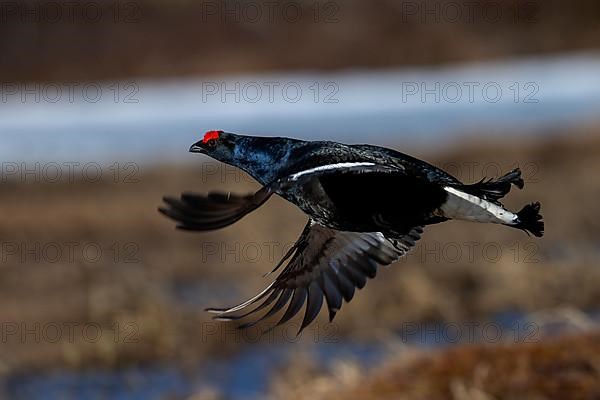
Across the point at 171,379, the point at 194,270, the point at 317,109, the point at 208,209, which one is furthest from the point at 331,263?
the point at 317,109

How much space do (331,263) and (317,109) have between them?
1431cm

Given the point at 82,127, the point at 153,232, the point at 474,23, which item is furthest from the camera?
the point at 474,23

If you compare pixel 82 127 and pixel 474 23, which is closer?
pixel 82 127

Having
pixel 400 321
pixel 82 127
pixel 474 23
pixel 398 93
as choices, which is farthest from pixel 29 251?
pixel 474 23

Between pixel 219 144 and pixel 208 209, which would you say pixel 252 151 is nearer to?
pixel 219 144

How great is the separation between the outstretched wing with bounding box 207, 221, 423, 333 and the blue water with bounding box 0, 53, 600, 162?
9174mm

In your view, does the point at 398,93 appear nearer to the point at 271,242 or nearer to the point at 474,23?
the point at 474,23

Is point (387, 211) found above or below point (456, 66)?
below

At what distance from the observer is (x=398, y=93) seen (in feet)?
65.1

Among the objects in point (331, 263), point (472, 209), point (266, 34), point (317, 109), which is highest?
point (266, 34)

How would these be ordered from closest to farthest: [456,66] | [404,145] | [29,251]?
[29,251] → [404,145] → [456,66]

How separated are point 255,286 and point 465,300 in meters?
1.60

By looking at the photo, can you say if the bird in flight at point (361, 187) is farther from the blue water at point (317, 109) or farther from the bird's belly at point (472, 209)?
the blue water at point (317, 109)

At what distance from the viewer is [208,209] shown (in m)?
3.32
